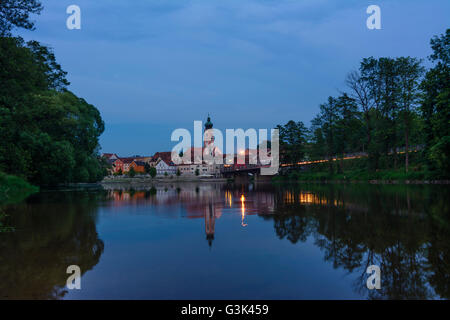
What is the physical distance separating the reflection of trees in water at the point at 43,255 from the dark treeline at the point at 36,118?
8853 millimetres

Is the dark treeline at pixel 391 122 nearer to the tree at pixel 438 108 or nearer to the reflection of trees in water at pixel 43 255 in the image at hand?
the tree at pixel 438 108

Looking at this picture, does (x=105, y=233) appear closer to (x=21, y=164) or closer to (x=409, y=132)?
(x=21, y=164)

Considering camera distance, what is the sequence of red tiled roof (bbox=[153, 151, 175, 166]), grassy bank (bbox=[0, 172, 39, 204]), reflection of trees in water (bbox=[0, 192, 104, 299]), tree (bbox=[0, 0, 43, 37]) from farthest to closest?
red tiled roof (bbox=[153, 151, 175, 166]), grassy bank (bbox=[0, 172, 39, 204]), tree (bbox=[0, 0, 43, 37]), reflection of trees in water (bbox=[0, 192, 104, 299])

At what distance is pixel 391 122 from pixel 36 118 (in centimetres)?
4331

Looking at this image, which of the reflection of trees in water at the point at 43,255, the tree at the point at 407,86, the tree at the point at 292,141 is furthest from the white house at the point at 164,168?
the reflection of trees in water at the point at 43,255

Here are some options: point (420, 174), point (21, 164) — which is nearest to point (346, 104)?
point (420, 174)

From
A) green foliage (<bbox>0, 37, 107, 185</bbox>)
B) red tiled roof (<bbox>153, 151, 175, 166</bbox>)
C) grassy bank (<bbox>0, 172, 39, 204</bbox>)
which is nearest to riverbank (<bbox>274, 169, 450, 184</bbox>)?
green foliage (<bbox>0, 37, 107, 185</bbox>)

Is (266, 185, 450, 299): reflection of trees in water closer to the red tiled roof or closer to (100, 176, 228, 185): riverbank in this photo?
(100, 176, 228, 185): riverbank

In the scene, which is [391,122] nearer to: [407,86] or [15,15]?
[407,86]

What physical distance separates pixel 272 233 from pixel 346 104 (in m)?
49.5

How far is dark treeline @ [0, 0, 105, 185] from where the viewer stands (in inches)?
600

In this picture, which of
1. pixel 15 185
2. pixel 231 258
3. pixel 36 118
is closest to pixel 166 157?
pixel 36 118

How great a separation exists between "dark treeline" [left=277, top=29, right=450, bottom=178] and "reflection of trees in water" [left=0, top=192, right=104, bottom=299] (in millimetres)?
30756
